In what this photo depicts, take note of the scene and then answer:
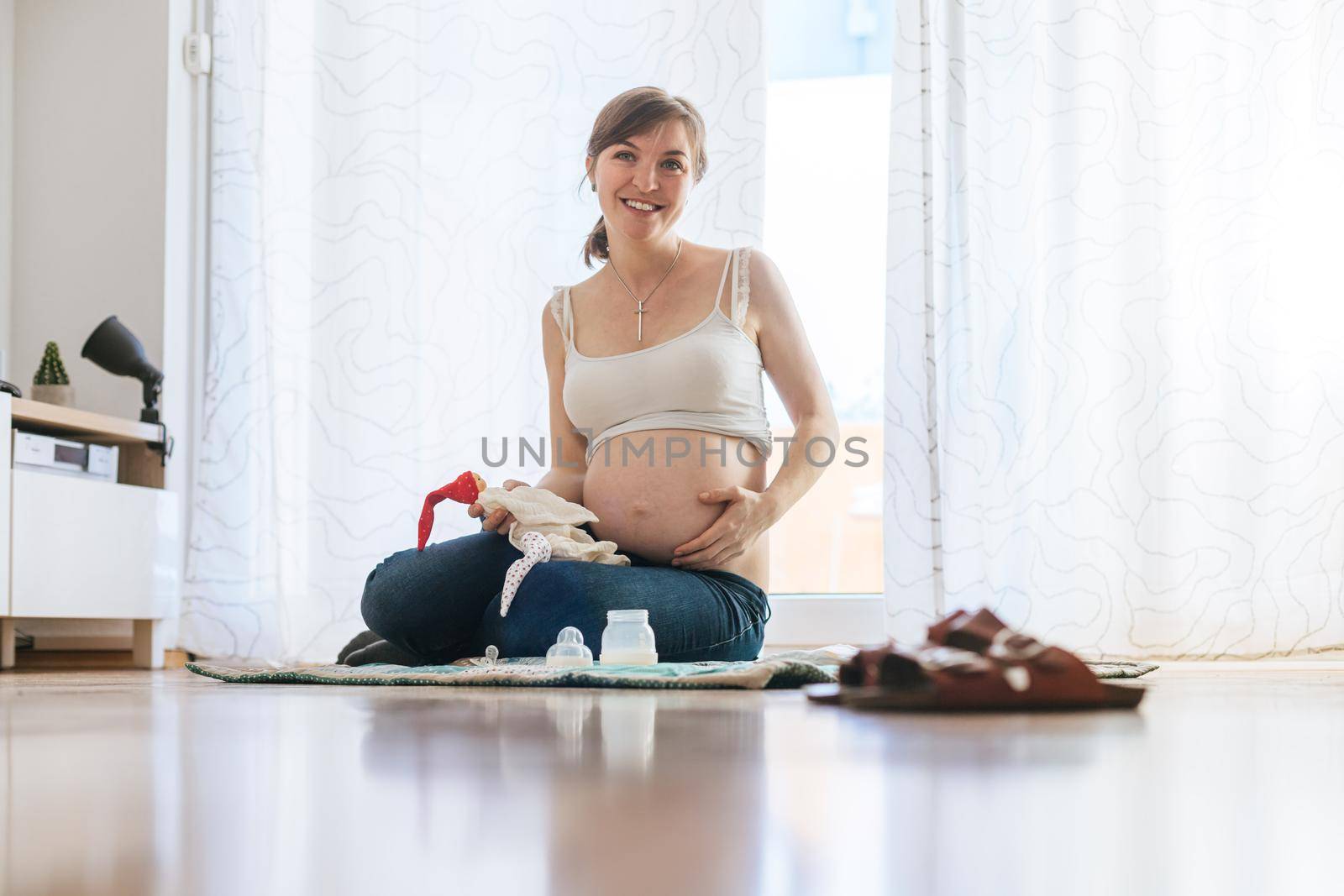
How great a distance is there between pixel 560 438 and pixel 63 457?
1.20m

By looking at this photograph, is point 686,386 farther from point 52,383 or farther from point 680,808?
point 52,383

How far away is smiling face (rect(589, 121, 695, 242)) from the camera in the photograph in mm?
2047

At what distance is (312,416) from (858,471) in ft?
4.75

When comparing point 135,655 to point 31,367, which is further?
point 31,367

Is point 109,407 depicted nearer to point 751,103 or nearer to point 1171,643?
point 751,103

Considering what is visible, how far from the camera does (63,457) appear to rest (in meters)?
2.60

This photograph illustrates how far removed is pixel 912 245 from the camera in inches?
108

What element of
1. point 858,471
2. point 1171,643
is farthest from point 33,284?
point 1171,643

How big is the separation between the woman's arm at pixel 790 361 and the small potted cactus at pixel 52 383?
1745mm

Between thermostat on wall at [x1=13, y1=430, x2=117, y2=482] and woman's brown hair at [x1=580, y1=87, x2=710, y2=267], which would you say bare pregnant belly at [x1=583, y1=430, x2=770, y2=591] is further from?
thermostat on wall at [x1=13, y1=430, x2=117, y2=482]

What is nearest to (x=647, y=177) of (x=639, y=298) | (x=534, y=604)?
(x=639, y=298)

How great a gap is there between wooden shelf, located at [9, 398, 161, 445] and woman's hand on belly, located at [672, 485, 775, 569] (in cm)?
151

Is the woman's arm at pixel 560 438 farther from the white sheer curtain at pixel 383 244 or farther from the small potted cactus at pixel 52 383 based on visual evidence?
the small potted cactus at pixel 52 383

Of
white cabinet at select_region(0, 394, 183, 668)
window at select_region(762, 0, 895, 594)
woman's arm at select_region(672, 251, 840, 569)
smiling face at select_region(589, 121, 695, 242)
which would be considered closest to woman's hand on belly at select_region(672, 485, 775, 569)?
woman's arm at select_region(672, 251, 840, 569)
